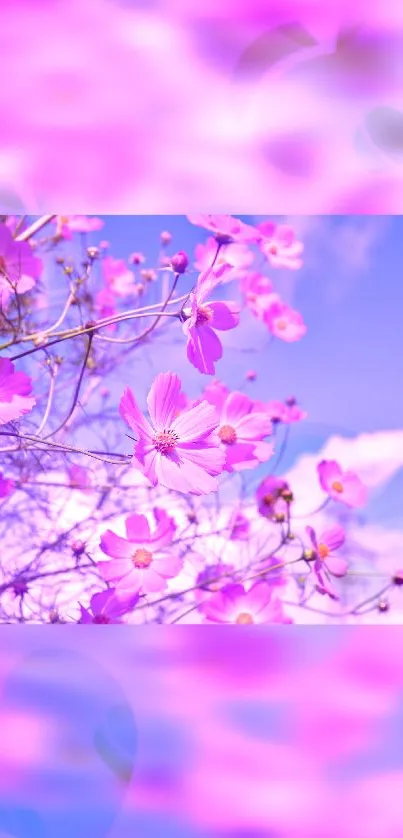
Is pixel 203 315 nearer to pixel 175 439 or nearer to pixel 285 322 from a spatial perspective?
pixel 175 439

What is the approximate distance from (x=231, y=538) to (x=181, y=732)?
241mm

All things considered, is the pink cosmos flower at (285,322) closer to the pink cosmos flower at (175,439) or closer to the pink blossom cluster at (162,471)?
the pink blossom cluster at (162,471)

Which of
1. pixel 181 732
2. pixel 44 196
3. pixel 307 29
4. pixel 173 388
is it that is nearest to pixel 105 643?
pixel 181 732

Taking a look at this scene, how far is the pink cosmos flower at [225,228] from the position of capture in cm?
68

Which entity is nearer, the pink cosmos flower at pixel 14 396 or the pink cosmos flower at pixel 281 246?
the pink cosmos flower at pixel 14 396

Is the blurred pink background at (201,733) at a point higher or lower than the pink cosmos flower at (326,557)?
lower

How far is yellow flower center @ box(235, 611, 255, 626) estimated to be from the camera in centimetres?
79

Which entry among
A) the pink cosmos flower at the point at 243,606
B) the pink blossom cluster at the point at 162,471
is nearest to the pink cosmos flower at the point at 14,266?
the pink blossom cluster at the point at 162,471

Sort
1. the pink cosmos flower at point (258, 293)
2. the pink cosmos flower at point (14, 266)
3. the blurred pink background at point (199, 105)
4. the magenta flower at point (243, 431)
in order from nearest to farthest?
the pink cosmos flower at point (14, 266), the magenta flower at point (243, 431), the blurred pink background at point (199, 105), the pink cosmos flower at point (258, 293)

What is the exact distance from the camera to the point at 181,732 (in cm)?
78

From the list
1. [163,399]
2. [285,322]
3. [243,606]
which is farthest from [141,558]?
[285,322]

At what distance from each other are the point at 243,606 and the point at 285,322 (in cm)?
36

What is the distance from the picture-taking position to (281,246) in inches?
36.2

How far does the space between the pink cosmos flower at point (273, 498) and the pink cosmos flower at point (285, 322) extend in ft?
0.58
